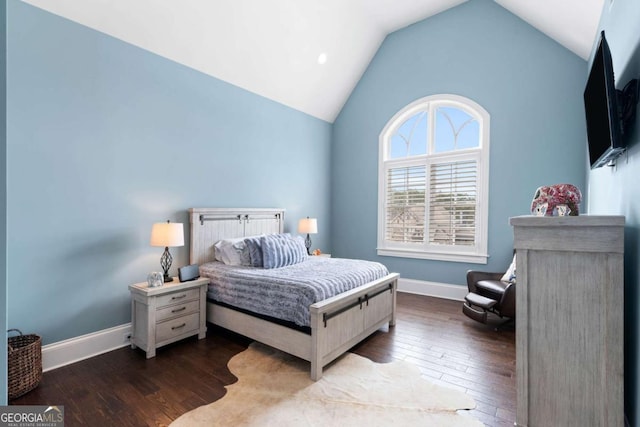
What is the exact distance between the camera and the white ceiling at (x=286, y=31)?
9.53 feet

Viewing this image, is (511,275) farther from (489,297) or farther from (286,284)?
(286,284)

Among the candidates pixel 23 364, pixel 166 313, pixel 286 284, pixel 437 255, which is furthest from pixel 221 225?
pixel 437 255

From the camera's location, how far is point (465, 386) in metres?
2.31

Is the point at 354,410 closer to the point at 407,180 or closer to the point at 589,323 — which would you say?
the point at 589,323

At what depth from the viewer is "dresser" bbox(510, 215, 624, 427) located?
143cm

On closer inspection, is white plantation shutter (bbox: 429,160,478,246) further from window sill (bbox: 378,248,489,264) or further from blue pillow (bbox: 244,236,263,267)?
blue pillow (bbox: 244,236,263,267)

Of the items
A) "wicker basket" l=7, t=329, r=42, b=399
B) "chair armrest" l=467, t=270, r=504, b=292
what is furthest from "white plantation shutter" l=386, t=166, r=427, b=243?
"wicker basket" l=7, t=329, r=42, b=399

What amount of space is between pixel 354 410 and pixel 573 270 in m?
1.58

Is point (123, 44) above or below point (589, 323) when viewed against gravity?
above

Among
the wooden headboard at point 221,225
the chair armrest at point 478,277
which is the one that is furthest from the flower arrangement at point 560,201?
the wooden headboard at point 221,225

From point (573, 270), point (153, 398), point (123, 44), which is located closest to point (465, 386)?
point (573, 270)

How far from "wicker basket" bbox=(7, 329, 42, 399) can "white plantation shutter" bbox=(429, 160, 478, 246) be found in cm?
482

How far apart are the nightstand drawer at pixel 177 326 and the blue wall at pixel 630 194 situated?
132 inches

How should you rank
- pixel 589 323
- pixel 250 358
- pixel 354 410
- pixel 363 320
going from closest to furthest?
pixel 589 323 → pixel 354 410 → pixel 250 358 → pixel 363 320
